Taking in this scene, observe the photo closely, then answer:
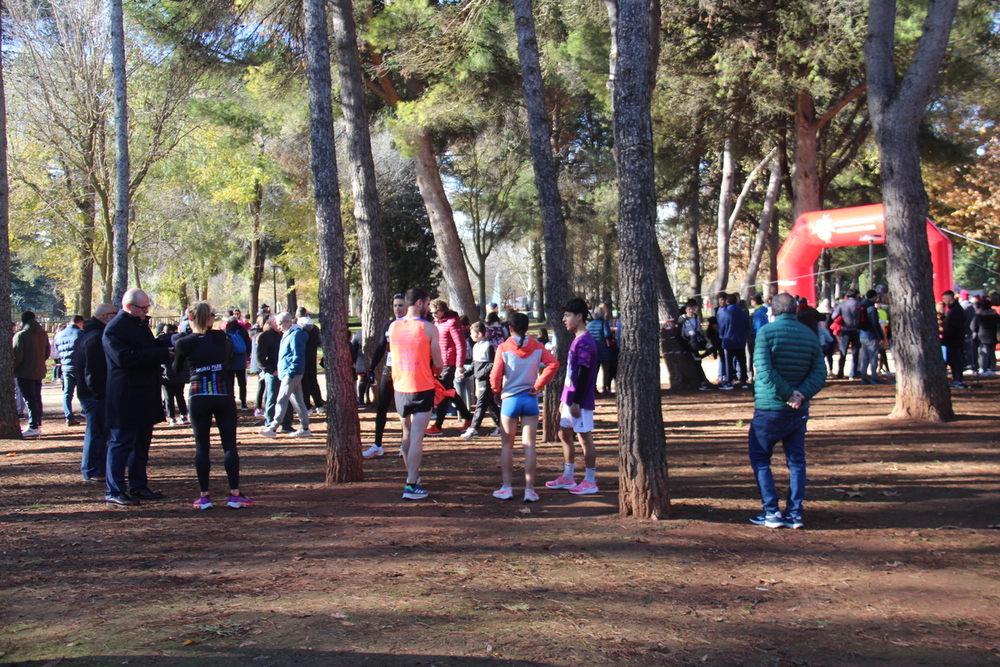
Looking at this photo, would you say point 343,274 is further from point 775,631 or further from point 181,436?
point 181,436

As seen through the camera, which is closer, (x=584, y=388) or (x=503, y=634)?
(x=503, y=634)

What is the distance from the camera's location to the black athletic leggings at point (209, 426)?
23.5ft

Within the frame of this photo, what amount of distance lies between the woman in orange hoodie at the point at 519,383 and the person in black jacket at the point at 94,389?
383 cm

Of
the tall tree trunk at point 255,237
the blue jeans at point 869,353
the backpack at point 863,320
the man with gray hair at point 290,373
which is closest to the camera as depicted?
the man with gray hair at point 290,373

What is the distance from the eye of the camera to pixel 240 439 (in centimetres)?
1238

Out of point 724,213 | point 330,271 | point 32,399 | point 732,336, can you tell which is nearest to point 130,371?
point 330,271

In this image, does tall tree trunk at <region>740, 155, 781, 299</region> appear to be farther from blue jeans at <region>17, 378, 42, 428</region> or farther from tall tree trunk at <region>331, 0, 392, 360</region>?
blue jeans at <region>17, 378, 42, 428</region>

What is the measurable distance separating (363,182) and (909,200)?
759cm

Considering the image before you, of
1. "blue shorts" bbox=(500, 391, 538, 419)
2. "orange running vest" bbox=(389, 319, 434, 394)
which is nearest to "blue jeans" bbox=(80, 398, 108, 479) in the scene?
"orange running vest" bbox=(389, 319, 434, 394)

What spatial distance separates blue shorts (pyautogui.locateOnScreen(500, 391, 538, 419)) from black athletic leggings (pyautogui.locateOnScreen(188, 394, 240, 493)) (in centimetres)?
236

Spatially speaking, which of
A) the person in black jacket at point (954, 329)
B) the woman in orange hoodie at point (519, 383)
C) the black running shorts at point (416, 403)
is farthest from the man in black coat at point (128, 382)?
the person in black jacket at point (954, 329)

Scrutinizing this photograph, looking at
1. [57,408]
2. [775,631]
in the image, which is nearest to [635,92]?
[775,631]

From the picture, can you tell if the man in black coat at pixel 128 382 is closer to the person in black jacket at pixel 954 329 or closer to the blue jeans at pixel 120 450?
the blue jeans at pixel 120 450

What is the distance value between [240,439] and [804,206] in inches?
630
